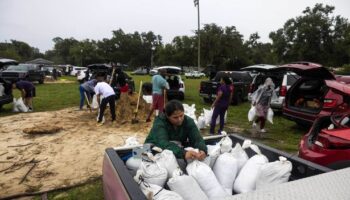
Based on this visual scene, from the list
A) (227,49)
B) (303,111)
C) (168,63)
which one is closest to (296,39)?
(227,49)

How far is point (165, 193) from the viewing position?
1.98 m

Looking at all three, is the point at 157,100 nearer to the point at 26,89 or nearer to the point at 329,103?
the point at 329,103

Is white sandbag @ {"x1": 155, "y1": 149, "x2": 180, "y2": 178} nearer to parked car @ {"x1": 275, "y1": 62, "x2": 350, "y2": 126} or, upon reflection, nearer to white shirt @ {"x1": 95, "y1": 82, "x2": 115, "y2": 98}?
parked car @ {"x1": 275, "y1": 62, "x2": 350, "y2": 126}

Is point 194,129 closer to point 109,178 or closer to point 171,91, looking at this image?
point 109,178

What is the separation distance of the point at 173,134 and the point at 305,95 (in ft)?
19.7

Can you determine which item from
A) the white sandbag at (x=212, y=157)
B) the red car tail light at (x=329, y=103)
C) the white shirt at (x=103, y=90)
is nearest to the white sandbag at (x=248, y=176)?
the white sandbag at (x=212, y=157)

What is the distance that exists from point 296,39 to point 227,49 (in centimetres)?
1107

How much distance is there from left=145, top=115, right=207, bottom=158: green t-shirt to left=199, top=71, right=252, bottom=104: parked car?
30.4 ft

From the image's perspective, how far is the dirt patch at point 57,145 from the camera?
15.0 feet

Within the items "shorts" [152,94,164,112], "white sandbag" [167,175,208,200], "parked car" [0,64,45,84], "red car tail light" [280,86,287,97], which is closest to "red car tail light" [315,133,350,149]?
"white sandbag" [167,175,208,200]

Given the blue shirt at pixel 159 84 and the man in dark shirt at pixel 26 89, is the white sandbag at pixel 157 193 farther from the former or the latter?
the man in dark shirt at pixel 26 89

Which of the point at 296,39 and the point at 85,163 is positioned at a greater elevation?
the point at 296,39

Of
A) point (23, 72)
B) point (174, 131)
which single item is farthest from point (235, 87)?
point (23, 72)

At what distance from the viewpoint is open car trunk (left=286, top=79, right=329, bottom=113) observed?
7.53 metres
